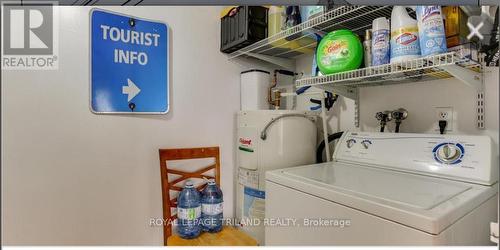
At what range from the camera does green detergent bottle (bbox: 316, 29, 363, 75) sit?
1138 millimetres

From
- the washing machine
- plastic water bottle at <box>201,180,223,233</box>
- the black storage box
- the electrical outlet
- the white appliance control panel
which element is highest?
the black storage box

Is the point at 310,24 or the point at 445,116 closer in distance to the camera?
the point at 445,116

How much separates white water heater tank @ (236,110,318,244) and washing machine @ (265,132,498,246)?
280 millimetres

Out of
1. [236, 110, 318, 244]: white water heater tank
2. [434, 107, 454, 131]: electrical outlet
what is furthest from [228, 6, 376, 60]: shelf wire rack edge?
[434, 107, 454, 131]: electrical outlet

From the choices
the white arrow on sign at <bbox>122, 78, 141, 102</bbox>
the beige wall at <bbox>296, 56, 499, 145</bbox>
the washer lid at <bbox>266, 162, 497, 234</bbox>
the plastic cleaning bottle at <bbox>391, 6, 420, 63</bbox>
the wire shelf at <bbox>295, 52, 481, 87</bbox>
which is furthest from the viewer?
the white arrow on sign at <bbox>122, 78, 141, 102</bbox>

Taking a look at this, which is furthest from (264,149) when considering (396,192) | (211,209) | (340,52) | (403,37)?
(403,37)

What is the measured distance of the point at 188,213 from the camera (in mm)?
1563

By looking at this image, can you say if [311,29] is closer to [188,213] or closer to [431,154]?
[431,154]

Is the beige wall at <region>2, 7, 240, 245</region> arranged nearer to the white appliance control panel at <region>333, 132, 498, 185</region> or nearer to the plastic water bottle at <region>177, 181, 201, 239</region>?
the plastic water bottle at <region>177, 181, 201, 239</region>

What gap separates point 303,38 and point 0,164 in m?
1.74

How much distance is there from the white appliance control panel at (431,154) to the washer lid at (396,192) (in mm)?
37

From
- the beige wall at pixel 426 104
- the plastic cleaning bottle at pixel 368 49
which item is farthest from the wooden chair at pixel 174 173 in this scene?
the plastic cleaning bottle at pixel 368 49

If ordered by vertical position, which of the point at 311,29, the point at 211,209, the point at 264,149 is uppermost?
the point at 311,29

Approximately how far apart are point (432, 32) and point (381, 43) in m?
0.19
